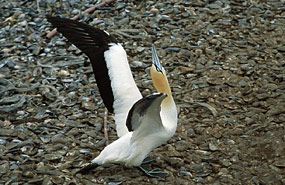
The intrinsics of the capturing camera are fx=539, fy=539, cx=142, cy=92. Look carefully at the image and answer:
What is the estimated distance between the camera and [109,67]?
4.98m

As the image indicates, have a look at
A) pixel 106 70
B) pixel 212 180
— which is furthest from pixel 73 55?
pixel 212 180

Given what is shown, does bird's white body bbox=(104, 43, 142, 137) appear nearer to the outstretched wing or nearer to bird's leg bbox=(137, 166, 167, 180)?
the outstretched wing

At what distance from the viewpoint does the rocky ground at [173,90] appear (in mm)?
4711

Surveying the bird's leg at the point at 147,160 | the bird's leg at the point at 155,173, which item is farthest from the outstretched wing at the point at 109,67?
the bird's leg at the point at 155,173

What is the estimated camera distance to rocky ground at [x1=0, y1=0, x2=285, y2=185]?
471 cm

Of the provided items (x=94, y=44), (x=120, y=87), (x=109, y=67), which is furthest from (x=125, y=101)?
(x=94, y=44)

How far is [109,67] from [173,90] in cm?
120

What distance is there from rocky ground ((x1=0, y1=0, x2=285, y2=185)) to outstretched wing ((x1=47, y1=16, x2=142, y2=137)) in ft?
1.44

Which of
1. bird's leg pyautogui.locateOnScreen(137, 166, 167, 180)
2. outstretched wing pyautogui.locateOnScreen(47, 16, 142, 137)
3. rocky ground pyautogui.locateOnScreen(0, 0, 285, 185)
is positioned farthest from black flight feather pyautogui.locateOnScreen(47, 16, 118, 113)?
bird's leg pyautogui.locateOnScreen(137, 166, 167, 180)

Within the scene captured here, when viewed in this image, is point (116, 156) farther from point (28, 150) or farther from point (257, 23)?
point (257, 23)

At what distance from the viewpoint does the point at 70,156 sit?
4.87 metres

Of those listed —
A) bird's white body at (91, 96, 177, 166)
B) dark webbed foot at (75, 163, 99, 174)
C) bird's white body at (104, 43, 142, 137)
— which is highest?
bird's white body at (104, 43, 142, 137)

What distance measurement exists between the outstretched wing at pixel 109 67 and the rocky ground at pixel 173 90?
1.44ft

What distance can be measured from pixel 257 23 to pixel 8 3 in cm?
353
